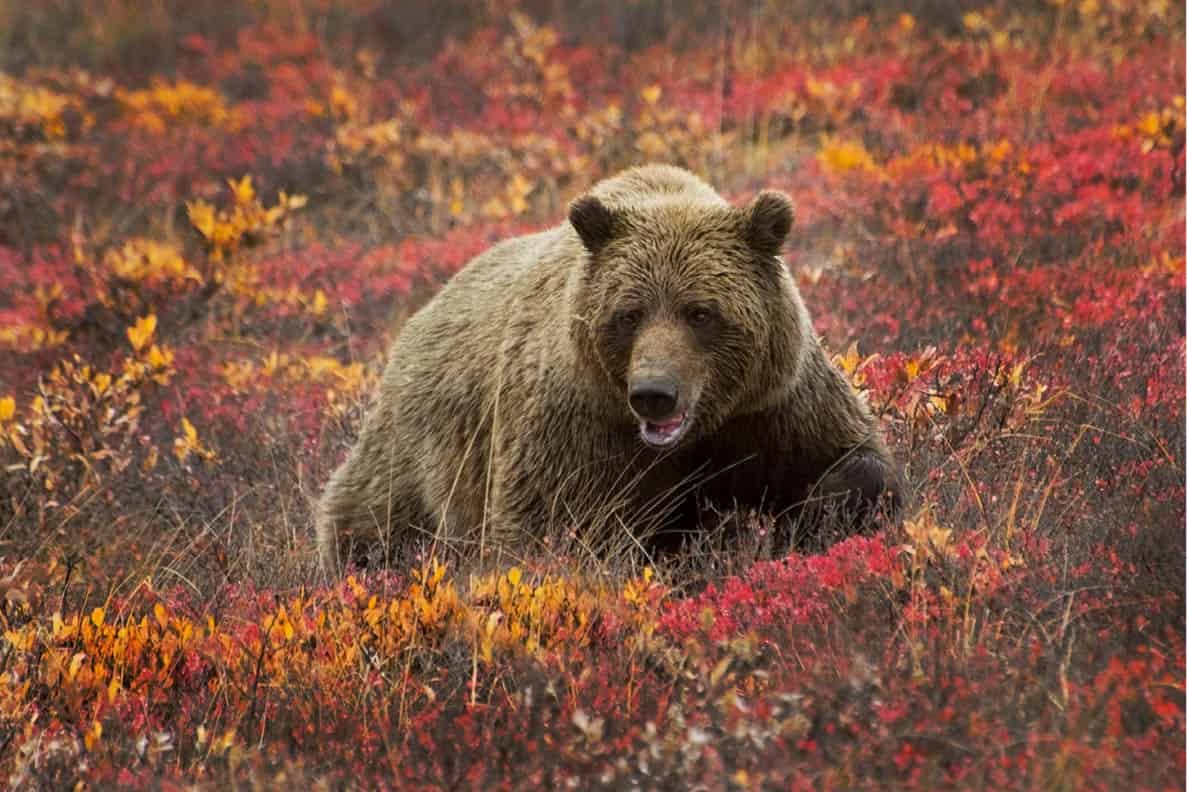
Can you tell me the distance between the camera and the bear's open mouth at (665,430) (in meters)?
4.57

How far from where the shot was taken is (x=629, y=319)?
4730 mm

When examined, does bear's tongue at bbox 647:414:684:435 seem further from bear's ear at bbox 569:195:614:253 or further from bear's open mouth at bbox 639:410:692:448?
bear's ear at bbox 569:195:614:253

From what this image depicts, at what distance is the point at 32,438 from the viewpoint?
6867mm

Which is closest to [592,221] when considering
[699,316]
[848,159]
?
[699,316]

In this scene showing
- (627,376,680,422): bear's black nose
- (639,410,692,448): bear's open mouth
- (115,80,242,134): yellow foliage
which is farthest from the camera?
(115,80,242,134): yellow foliage

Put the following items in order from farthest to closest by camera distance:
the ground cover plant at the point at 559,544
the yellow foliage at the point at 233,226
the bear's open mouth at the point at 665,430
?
1. the yellow foliage at the point at 233,226
2. the bear's open mouth at the point at 665,430
3. the ground cover plant at the point at 559,544

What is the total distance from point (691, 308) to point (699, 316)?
0.04 m

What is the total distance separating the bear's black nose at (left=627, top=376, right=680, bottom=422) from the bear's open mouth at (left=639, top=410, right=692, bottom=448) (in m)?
0.07

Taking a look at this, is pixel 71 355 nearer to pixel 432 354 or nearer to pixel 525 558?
pixel 432 354

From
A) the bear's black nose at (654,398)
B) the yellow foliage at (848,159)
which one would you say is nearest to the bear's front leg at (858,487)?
the bear's black nose at (654,398)

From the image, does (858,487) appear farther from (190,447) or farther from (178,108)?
(178,108)

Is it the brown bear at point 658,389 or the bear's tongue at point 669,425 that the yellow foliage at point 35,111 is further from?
the bear's tongue at point 669,425

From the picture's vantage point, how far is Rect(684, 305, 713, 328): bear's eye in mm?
4676

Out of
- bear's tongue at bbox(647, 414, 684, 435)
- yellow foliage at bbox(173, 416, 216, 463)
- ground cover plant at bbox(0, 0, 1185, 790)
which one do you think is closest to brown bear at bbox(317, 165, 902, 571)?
bear's tongue at bbox(647, 414, 684, 435)
